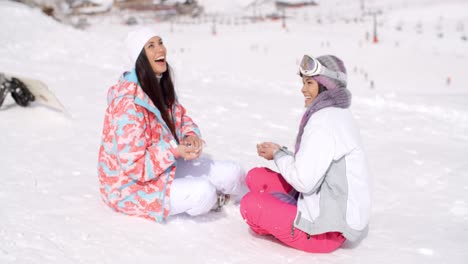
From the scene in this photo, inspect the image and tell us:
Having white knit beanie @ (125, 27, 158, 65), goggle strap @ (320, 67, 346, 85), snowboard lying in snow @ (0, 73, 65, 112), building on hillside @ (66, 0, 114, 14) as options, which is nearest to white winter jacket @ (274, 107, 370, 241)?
goggle strap @ (320, 67, 346, 85)

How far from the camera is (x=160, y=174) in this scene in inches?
106

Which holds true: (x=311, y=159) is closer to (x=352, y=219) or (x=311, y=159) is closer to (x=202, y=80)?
(x=352, y=219)

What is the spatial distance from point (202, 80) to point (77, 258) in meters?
5.57

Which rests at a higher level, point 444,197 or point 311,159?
point 311,159

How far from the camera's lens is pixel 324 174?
2.32 m

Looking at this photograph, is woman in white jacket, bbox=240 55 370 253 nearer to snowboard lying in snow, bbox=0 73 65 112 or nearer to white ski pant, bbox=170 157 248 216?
white ski pant, bbox=170 157 248 216

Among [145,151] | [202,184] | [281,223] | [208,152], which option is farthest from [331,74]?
[208,152]

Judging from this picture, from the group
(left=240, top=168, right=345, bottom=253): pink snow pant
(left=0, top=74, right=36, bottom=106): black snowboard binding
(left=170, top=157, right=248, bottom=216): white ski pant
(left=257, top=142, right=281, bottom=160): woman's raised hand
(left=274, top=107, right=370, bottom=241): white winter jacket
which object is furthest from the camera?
(left=0, top=74, right=36, bottom=106): black snowboard binding

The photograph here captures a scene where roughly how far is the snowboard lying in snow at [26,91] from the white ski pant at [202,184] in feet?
7.77

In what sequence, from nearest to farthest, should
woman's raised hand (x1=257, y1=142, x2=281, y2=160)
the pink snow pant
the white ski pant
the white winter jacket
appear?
the white winter jacket, the pink snow pant, woman's raised hand (x1=257, y1=142, x2=281, y2=160), the white ski pant

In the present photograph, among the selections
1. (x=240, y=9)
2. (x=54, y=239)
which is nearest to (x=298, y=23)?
(x=240, y=9)

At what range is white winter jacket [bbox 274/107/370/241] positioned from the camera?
2258mm

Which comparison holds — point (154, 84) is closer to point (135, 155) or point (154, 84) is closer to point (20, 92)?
point (135, 155)

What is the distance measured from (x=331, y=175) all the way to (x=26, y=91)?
3589mm
